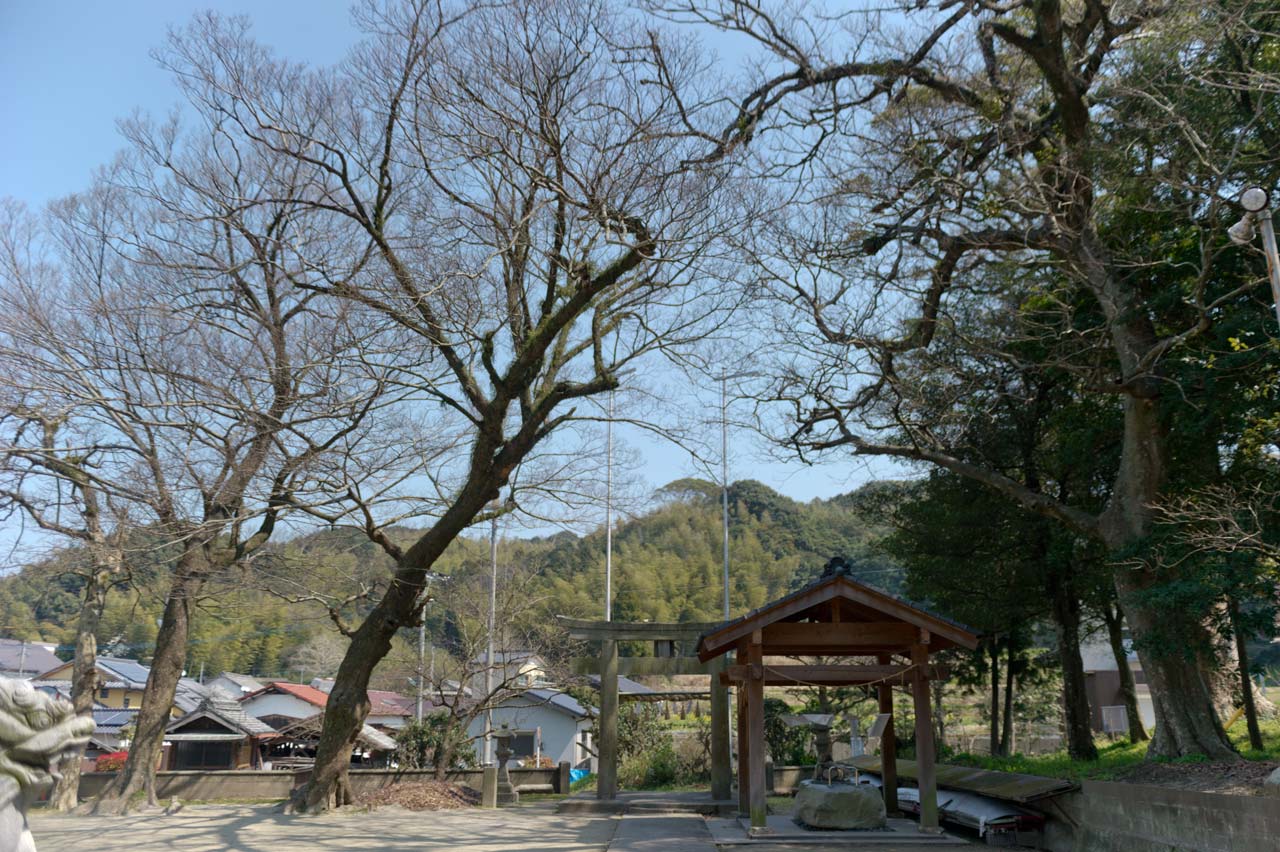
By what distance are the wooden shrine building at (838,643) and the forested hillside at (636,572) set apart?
750cm

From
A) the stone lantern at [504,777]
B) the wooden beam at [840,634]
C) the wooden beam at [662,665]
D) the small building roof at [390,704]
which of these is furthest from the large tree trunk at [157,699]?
the small building roof at [390,704]

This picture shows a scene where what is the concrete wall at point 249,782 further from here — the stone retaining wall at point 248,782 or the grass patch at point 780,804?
the grass patch at point 780,804

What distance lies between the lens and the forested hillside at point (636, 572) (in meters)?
26.0

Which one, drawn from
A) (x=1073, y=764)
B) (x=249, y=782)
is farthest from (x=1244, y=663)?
(x=249, y=782)

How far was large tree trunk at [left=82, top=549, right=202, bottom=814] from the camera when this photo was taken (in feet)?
43.2

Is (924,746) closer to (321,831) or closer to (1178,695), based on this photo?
(1178,695)

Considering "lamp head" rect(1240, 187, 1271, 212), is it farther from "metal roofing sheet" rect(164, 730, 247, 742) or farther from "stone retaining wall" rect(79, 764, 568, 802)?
"metal roofing sheet" rect(164, 730, 247, 742)

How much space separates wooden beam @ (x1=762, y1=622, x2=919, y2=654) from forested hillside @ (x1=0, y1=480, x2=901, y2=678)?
7656 mm

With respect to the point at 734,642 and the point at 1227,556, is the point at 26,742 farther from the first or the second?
the point at 1227,556

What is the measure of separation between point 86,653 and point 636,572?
3109 centimetres

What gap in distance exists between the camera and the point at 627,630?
49.1 feet

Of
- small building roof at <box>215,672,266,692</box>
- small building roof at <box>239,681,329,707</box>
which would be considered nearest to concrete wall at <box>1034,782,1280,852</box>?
small building roof at <box>239,681,329,707</box>

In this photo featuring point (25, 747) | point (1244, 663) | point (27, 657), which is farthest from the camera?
point (27, 657)

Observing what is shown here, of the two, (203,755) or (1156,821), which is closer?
(1156,821)
